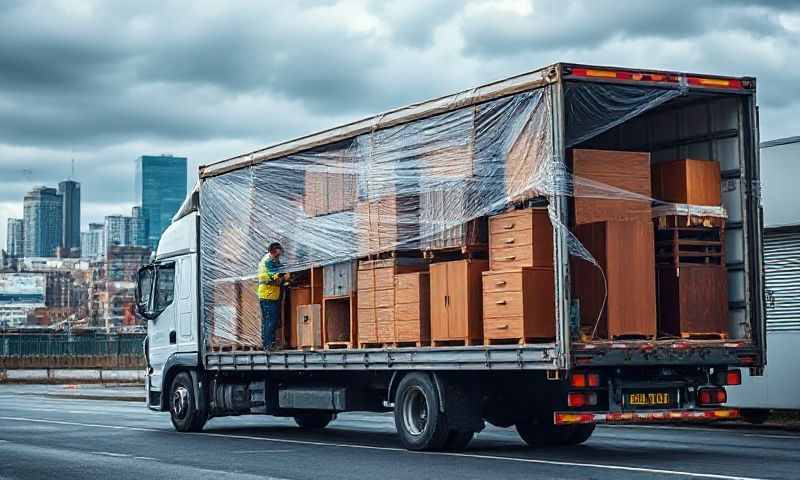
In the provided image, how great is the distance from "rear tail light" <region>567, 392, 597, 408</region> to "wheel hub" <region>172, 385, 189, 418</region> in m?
8.72

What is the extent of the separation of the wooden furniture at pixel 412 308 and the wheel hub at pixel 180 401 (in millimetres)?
6240

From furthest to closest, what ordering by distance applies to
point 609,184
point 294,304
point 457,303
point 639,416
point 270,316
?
point 270,316, point 294,304, point 457,303, point 609,184, point 639,416

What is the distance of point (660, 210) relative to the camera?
15.1 metres

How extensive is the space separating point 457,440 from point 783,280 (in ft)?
30.3

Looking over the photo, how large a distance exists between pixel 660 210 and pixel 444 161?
2.50 meters

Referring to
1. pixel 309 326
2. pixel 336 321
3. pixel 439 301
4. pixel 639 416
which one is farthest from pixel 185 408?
pixel 639 416

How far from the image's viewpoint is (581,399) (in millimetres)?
14297

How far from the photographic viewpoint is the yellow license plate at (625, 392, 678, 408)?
1452 centimetres

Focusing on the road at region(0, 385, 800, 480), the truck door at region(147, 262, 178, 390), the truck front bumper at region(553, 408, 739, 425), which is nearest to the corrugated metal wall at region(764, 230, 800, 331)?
the road at region(0, 385, 800, 480)

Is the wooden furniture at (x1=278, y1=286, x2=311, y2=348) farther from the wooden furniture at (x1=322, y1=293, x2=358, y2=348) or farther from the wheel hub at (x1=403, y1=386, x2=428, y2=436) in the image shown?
the wheel hub at (x1=403, y1=386, x2=428, y2=436)

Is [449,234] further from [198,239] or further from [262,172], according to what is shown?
[198,239]

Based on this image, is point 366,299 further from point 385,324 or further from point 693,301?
point 693,301

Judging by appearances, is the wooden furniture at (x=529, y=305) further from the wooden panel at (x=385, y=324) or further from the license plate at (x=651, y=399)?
the wooden panel at (x=385, y=324)

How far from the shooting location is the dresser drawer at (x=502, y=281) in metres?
14.3
